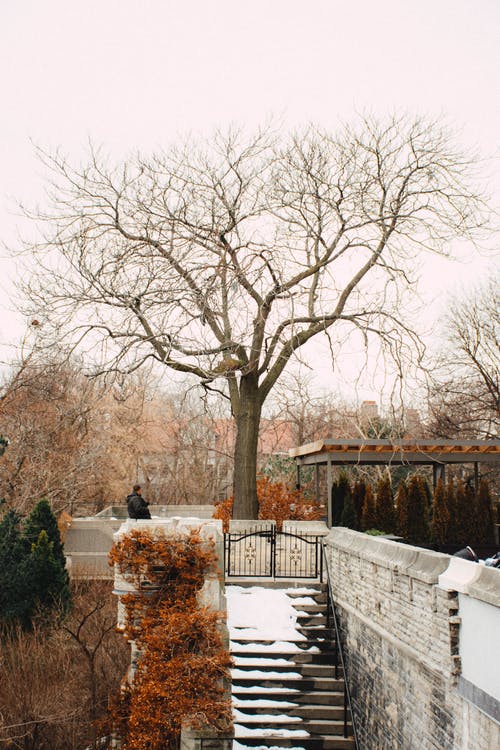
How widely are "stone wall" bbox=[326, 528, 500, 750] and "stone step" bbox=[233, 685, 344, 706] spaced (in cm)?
41

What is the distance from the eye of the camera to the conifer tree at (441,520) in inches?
855

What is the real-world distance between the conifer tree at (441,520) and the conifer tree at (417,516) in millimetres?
260

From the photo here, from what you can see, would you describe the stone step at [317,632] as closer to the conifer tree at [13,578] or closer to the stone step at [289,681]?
the stone step at [289,681]

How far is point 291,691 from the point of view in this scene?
1247cm

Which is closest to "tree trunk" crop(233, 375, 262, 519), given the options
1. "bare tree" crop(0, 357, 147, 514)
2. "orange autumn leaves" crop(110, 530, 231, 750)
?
"bare tree" crop(0, 357, 147, 514)

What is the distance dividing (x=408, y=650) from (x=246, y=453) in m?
13.0

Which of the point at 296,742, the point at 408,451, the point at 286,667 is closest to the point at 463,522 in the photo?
the point at 408,451

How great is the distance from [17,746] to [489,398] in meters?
27.6

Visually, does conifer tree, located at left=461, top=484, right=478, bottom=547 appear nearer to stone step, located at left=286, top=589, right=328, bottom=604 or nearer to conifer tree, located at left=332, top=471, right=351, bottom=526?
conifer tree, located at left=332, top=471, right=351, bottom=526

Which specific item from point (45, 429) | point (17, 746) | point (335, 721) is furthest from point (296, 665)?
point (45, 429)

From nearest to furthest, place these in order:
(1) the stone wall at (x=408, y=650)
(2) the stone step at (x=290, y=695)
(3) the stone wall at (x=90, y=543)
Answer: (1) the stone wall at (x=408, y=650)
(2) the stone step at (x=290, y=695)
(3) the stone wall at (x=90, y=543)

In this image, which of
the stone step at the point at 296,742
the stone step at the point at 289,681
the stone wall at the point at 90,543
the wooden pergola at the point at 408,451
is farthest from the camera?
the stone wall at the point at 90,543

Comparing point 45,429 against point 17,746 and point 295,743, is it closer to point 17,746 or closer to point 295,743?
point 17,746

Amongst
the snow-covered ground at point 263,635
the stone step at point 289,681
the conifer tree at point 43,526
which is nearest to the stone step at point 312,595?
the snow-covered ground at point 263,635
